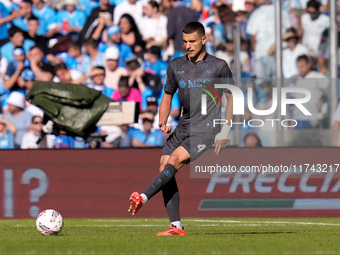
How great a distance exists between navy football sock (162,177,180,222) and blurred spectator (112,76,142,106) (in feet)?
17.8

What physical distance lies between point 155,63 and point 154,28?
865mm

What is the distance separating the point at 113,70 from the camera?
1371cm

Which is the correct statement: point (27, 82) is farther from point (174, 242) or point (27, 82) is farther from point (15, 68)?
point (174, 242)

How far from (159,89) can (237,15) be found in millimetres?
1902

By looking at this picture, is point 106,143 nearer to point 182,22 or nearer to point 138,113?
point 138,113

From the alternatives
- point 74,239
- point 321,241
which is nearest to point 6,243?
point 74,239

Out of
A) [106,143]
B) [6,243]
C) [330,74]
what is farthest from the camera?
[106,143]

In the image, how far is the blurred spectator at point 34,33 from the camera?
46.6ft

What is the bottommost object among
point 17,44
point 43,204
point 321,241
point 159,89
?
Answer: point 43,204

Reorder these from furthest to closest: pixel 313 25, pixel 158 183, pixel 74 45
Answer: pixel 74 45
pixel 313 25
pixel 158 183

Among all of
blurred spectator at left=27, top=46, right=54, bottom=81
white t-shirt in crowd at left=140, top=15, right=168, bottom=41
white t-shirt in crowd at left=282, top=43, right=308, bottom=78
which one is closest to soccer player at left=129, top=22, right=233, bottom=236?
white t-shirt in crowd at left=282, top=43, right=308, bottom=78

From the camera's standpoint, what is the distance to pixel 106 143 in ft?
42.3

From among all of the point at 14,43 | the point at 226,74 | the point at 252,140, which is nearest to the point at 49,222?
the point at 226,74

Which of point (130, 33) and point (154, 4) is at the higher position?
point (154, 4)
